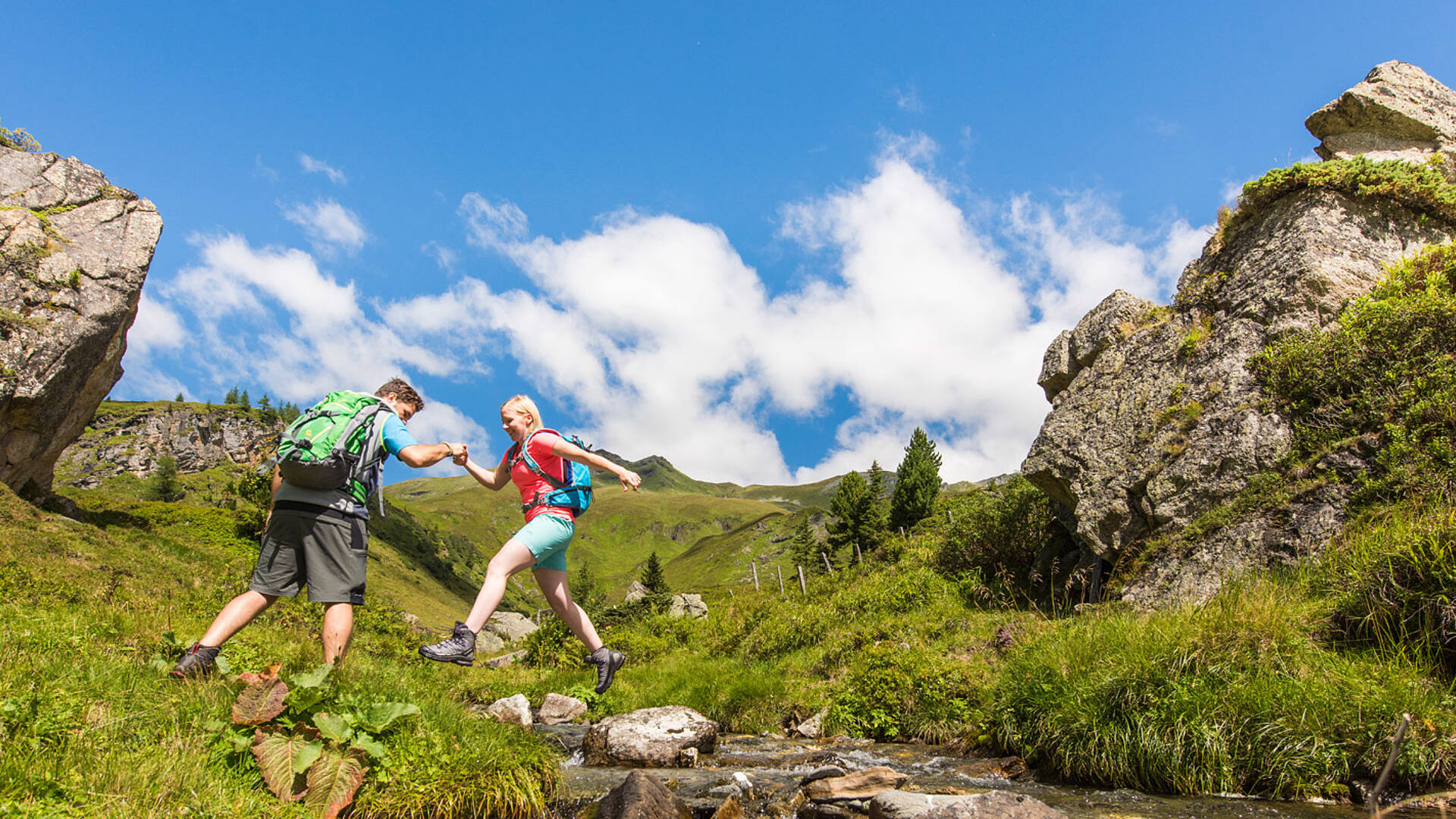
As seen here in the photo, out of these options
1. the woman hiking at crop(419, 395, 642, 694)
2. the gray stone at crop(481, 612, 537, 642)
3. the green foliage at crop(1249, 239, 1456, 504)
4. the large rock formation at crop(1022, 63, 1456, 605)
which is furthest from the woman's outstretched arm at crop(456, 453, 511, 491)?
the gray stone at crop(481, 612, 537, 642)

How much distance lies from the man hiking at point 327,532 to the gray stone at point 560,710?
22.8 ft

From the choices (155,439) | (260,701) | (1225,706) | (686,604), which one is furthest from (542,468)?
(155,439)

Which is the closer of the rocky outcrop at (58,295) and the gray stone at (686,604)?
the rocky outcrop at (58,295)

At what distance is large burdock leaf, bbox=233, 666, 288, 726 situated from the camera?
3.80 m

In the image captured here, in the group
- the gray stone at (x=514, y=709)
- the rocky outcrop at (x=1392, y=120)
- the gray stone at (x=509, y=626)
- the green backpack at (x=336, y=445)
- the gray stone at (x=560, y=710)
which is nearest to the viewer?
the green backpack at (x=336, y=445)

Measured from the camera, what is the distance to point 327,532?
5422 mm

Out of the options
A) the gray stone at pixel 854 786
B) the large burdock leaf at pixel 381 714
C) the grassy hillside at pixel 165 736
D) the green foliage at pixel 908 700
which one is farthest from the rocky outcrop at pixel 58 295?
the gray stone at pixel 854 786

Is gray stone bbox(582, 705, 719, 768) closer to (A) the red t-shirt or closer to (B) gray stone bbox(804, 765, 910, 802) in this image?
(B) gray stone bbox(804, 765, 910, 802)

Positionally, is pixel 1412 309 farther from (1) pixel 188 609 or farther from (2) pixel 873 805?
(1) pixel 188 609

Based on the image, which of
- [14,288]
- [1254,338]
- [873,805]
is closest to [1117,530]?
[1254,338]

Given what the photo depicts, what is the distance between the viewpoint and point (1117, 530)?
13.5 meters

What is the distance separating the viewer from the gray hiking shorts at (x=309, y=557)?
5.38 m

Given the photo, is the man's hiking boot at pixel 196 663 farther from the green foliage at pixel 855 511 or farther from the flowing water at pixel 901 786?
the green foliage at pixel 855 511

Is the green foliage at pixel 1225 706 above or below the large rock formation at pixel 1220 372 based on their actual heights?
below
